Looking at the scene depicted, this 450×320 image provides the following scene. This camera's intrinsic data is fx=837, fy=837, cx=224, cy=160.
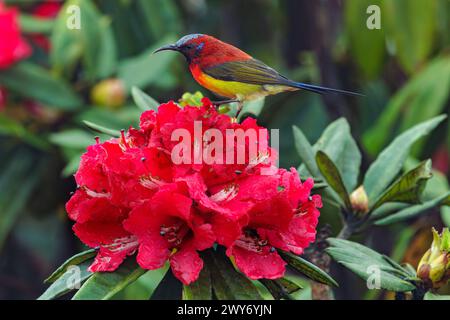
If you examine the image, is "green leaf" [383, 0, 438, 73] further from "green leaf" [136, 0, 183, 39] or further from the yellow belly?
the yellow belly

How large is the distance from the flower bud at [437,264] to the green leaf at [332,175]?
0.11 metres

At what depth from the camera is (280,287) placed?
27.3 inches

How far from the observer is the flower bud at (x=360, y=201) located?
817 millimetres

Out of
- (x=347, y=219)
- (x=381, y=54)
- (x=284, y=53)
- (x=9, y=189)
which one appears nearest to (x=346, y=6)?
(x=381, y=54)

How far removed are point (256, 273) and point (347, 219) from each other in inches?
8.2

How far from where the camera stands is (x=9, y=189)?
155cm

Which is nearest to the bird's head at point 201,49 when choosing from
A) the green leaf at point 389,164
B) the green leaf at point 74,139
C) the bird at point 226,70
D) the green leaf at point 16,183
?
the bird at point 226,70

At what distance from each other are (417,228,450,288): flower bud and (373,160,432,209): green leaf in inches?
2.8

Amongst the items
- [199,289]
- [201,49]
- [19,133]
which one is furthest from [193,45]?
[19,133]

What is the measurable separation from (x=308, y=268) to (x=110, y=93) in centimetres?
91

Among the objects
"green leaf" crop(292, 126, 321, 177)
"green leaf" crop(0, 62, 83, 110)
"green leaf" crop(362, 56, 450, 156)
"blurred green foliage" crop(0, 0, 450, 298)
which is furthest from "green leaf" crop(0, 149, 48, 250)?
"green leaf" crop(292, 126, 321, 177)

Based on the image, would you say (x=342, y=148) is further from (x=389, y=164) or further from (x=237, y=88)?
(x=237, y=88)

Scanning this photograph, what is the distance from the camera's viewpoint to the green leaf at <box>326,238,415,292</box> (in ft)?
2.30
